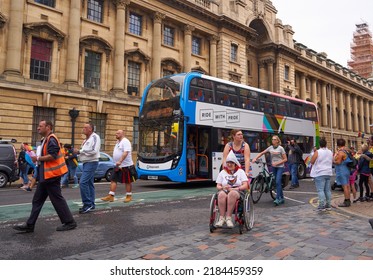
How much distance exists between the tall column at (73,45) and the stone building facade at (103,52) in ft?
0.22

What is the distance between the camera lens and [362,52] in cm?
8512

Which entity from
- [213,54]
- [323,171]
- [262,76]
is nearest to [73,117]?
[213,54]

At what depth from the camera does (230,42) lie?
33438 millimetres

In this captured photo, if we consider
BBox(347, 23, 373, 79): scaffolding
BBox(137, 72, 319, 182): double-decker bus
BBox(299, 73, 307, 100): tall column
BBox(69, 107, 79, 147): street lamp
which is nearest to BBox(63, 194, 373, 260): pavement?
BBox(137, 72, 319, 182): double-decker bus

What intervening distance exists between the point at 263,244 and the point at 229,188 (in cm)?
106

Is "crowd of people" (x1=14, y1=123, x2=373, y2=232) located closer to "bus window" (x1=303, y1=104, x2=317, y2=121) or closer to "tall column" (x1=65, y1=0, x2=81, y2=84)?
"bus window" (x1=303, y1=104, x2=317, y2=121)

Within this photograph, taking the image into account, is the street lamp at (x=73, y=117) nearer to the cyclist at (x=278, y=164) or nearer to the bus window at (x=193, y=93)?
the bus window at (x=193, y=93)

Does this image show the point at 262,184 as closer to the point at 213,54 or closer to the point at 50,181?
the point at 50,181

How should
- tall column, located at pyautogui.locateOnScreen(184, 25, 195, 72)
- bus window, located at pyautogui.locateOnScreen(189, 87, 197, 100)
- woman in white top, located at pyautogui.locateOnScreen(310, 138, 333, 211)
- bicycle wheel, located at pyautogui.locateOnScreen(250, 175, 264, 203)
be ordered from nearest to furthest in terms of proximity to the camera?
woman in white top, located at pyautogui.locateOnScreen(310, 138, 333, 211)
bicycle wheel, located at pyautogui.locateOnScreen(250, 175, 264, 203)
bus window, located at pyautogui.locateOnScreen(189, 87, 197, 100)
tall column, located at pyautogui.locateOnScreen(184, 25, 195, 72)

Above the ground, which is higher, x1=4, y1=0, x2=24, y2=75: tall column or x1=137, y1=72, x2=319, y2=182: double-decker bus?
x1=4, y1=0, x2=24, y2=75: tall column

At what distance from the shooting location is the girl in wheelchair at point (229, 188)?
484cm

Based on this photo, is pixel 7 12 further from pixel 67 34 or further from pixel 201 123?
pixel 201 123

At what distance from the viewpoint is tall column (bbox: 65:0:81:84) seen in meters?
21.8

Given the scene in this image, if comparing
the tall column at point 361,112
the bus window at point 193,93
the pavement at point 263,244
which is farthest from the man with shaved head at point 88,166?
the tall column at point 361,112
